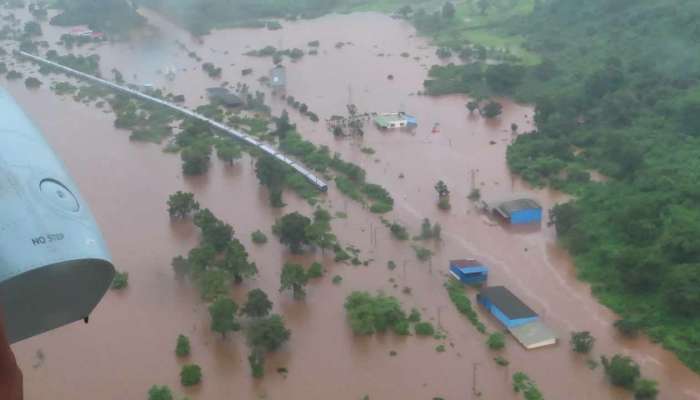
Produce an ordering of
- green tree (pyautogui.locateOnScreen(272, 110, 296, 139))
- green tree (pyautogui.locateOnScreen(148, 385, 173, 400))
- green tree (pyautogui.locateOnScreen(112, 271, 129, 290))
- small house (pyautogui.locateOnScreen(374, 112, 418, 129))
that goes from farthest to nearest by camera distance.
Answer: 1. small house (pyautogui.locateOnScreen(374, 112, 418, 129))
2. green tree (pyautogui.locateOnScreen(272, 110, 296, 139))
3. green tree (pyautogui.locateOnScreen(112, 271, 129, 290))
4. green tree (pyautogui.locateOnScreen(148, 385, 173, 400))

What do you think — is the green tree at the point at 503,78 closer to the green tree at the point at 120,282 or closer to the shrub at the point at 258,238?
the shrub at the point at 258,238

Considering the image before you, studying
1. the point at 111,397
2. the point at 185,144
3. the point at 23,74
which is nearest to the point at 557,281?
the point at 111,397

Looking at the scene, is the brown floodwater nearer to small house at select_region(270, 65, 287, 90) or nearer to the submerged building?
the submerged building

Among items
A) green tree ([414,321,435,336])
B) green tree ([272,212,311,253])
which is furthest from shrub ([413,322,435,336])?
green tree ([272,212,311,253])

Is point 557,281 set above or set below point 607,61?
below

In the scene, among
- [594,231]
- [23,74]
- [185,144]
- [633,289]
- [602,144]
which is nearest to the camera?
[633,289]

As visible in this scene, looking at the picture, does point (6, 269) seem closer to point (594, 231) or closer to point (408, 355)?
point (408, 355)
